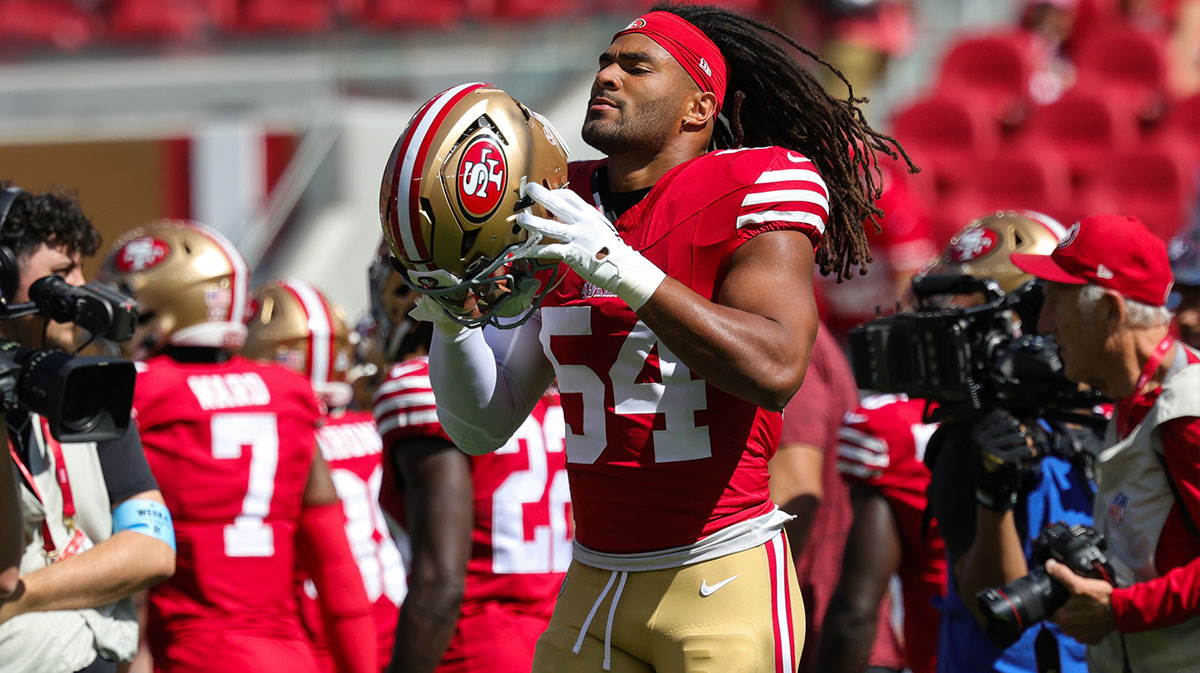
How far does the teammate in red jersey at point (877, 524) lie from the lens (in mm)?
4109

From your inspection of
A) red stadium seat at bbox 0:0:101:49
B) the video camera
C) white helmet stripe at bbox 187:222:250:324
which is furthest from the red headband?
red stadium seat at bbox 0:0:101:49

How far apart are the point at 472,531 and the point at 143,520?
3.01 feet

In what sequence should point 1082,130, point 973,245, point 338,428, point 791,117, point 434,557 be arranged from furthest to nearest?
point 1082,130, point 338,428, point 973,245, point 434,557, point 791,117

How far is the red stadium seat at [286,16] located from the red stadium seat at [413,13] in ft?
0.92

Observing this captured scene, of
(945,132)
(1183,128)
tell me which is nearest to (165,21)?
(945,132)

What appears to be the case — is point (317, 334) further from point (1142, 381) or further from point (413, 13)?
point (413, 13)

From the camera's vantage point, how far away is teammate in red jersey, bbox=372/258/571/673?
377cm

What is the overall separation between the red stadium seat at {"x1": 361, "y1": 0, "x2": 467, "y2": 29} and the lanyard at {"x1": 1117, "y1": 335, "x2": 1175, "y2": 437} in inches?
281

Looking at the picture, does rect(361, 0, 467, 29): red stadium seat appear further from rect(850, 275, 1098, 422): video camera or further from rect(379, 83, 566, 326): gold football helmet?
rect(379, 83, 566, 326): gold football helmet

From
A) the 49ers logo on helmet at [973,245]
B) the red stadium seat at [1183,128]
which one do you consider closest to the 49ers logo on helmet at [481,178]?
the 49ers logo on helmet at [973,245]

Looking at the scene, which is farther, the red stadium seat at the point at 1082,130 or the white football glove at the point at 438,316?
the red stadium seat at the point at 1082,130

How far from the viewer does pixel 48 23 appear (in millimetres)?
11664

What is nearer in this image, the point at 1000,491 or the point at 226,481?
the point at 1000,491

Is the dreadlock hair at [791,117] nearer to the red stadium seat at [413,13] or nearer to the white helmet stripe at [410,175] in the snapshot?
the white helmet stripe at [410,175]
